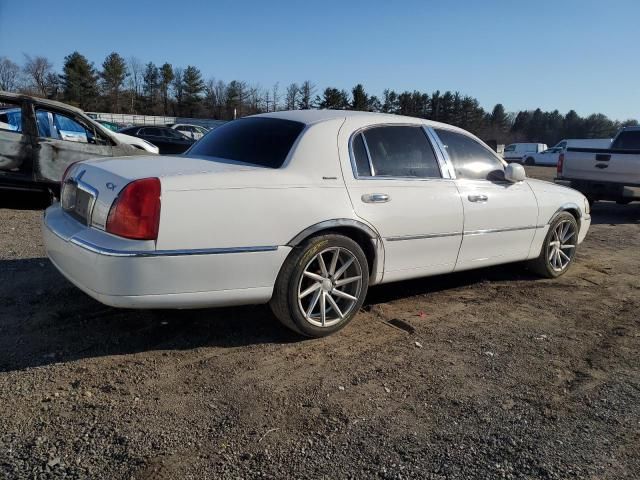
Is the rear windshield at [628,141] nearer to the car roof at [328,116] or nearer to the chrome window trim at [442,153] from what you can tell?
the chrome window trim at [442,153]

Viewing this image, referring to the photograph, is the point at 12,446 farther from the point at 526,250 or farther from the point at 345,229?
the point at 526,250

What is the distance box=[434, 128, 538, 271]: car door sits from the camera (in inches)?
172

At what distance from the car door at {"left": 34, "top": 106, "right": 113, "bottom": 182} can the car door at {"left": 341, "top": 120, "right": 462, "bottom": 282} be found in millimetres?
5465

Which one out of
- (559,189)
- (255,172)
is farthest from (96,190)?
(559,189)

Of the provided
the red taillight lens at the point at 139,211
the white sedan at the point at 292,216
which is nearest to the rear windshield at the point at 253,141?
the white sedan at the point at 292,216

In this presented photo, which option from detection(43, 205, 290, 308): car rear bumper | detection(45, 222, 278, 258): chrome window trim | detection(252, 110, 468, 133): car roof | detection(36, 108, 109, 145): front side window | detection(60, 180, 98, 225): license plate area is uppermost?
detection(252, 110, 468, 133): car roof

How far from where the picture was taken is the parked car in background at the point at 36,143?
743 cm

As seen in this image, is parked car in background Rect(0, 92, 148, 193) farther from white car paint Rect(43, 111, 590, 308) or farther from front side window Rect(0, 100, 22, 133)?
white car paint Rect(43, 111, 590, 308)

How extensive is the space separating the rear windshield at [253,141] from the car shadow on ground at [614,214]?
7945 mm

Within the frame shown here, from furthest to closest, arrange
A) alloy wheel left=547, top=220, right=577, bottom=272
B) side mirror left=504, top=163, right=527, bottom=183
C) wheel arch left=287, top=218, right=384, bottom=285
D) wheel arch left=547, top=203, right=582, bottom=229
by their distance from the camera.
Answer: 1. alloy wheel left=547, top=220, right=577, bottom=272
2. wheel arch left=547, top=203, right=582, bottom=229
3. side mirror left=504, top=163, right=527, bottom=183
4. wheel arch left=287, top=218, right=384, bottom=285

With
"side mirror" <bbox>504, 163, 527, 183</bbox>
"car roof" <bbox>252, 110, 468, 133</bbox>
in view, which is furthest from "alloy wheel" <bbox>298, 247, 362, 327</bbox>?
"side mirror" <bbox>504, 163, 527, 183</bbox>

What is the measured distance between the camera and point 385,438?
2500 mm

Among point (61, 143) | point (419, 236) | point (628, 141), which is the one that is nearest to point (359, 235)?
point (419, 236)

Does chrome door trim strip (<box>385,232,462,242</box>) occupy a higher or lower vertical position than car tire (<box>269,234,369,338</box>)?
higher
